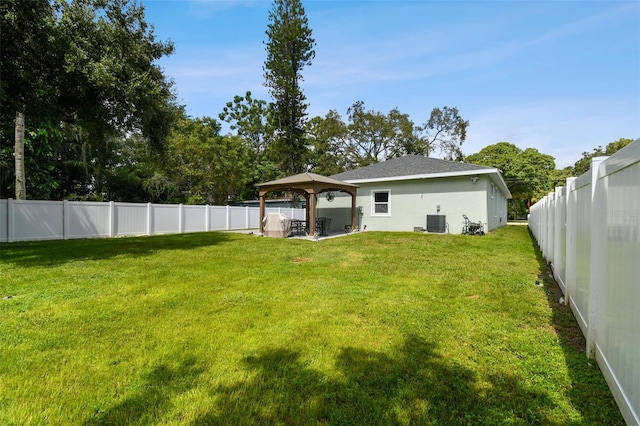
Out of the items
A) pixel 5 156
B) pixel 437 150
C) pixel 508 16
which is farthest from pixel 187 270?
pixel 437 150

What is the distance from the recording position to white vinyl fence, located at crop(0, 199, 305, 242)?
1008cm

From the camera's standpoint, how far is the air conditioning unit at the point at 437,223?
13.5m

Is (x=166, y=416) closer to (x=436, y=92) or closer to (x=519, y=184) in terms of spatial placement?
(x=436, y=92)

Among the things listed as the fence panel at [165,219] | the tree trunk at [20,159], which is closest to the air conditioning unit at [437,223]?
the fence panel at [165,219]

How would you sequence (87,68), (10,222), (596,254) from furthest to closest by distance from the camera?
(10,222)
(87,68)
(596,254)

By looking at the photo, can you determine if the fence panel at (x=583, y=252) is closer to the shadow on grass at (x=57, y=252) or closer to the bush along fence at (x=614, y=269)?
the bush along fence at (x=614, y=269)

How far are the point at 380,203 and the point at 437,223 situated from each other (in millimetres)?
3087

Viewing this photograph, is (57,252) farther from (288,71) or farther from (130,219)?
(288,71)

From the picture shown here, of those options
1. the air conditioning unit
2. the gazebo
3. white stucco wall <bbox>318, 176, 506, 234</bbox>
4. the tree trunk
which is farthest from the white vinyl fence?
the air conditioning unit

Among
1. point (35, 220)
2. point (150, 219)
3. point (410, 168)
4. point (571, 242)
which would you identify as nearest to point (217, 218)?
point (150, 219)

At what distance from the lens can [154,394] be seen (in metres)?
2.14

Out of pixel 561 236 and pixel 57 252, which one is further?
Answer: pixel 57 252

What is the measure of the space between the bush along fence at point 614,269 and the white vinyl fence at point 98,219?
14222 mm

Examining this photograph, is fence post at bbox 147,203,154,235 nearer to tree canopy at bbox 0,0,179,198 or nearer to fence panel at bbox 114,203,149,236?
fence panel at bbox 114,203,149,236
